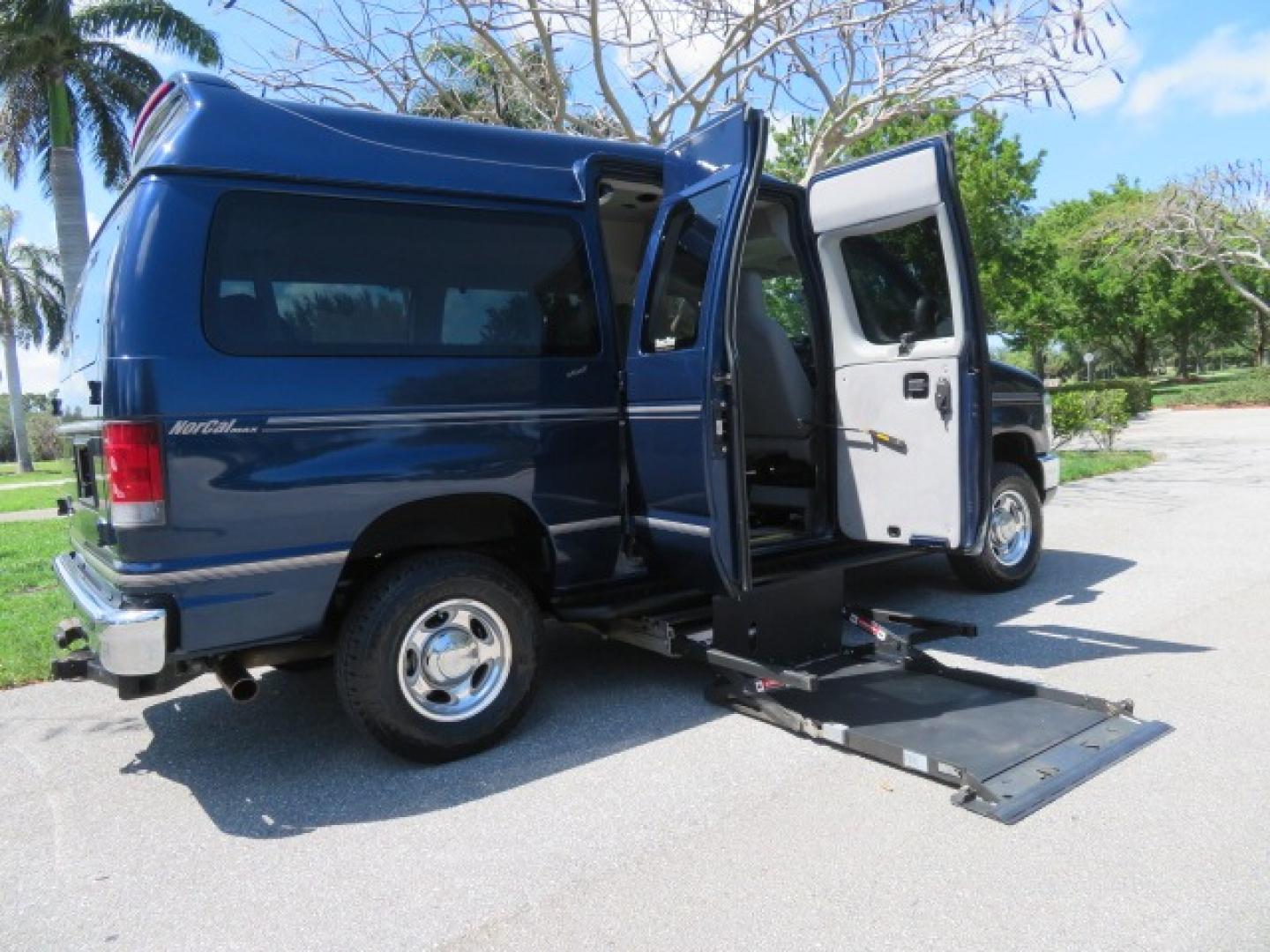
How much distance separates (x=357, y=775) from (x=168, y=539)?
1.28m

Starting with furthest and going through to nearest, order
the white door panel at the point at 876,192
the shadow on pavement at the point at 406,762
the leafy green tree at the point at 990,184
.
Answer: the leafy green tree at the point at 990,184, the white door panel at the point at 876,192, the shadow on pavement at the point at 406,762

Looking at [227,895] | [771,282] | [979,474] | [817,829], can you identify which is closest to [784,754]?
[817,829]

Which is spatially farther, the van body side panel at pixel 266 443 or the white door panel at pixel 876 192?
the white door panel at pixel 876 192

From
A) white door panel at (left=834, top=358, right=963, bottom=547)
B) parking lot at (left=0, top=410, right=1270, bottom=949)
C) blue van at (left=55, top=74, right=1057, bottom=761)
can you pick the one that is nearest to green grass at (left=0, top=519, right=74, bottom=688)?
parking lot at (left=0, top=410, right=1270, bottom=949)

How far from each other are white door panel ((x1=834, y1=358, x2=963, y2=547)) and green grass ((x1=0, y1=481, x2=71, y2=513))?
13.3m

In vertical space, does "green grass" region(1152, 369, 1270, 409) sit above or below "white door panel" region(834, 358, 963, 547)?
below

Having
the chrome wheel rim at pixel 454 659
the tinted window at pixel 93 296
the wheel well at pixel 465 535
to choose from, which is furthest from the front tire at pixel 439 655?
the tinted window at pixel 93 296

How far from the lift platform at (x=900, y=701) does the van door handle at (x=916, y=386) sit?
3.40 ft

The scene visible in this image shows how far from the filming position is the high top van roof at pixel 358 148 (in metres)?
3.52

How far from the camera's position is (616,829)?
10.7 feet

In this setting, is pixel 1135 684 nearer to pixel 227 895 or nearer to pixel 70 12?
pixel 227 895

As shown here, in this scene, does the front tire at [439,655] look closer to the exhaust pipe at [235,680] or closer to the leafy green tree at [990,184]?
the exhaust pipe at [235,680]

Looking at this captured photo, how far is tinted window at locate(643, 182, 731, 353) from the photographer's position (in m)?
4.11

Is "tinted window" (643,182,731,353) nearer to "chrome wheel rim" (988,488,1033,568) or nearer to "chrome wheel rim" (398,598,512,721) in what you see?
"chrome wheel rim" (398,598,512,721)
